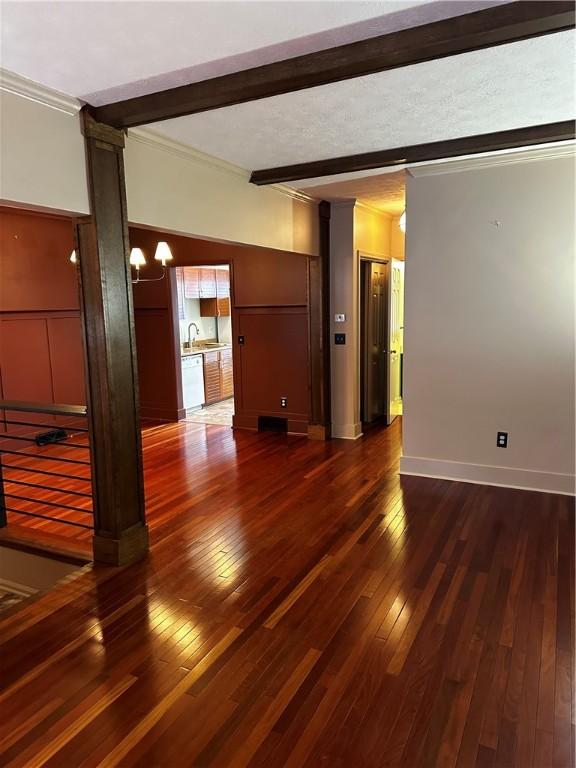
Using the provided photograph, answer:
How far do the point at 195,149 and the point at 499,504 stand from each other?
3.37m

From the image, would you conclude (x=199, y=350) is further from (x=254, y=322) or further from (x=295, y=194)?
(x=295, y=194)

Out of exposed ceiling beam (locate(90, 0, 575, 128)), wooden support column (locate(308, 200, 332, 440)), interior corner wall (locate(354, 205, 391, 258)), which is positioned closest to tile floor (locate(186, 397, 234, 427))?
wooden support column (locate(308, 200, 332, 440))

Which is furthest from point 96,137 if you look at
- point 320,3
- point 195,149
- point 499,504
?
point 499,504

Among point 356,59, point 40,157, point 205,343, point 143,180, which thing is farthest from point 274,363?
point 356,59

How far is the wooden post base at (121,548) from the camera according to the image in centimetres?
305

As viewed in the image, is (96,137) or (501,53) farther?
(96,137)

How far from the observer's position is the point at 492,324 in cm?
414

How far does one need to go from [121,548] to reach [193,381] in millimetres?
4469

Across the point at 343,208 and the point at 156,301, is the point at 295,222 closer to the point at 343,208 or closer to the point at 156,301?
the point at 343,208

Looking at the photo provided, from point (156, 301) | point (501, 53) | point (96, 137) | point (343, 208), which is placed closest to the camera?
point (501, 53)

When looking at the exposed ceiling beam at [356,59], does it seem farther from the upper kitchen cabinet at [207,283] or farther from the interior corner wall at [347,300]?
the upper kitchen cabinet at [207,283]

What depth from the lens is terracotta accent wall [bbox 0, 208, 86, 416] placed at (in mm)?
5637

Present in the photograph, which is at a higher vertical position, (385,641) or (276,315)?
(276,315)

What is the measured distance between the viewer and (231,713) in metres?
1.95
